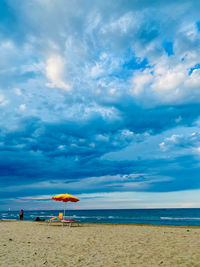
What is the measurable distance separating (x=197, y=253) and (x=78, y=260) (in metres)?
4.35

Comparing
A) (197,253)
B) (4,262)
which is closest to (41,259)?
(4,262)

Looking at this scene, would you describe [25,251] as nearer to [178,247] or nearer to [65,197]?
[178,247]

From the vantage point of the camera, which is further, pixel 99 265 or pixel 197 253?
pixel 197 253

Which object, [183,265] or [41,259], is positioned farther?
[41,259]

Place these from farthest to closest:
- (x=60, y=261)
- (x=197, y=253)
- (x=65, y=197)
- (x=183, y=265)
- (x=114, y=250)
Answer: (x=65, y=197), (x=114, y=250), (x=197, y=253), (x=60, y=261), (x=183, y=265)

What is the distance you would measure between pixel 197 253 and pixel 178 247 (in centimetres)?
126

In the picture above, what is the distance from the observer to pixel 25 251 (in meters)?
8.08

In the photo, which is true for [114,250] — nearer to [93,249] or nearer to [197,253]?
[93,249]

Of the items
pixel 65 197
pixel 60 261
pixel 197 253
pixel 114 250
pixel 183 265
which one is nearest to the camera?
pixel 183 265

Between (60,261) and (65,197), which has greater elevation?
(65,197)

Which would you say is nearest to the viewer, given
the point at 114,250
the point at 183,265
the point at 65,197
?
the point at 183,265

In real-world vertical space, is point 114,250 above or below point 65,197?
below

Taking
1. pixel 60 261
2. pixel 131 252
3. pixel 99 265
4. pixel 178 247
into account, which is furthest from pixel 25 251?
pixel 178 247

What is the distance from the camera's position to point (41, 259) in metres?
7.00
